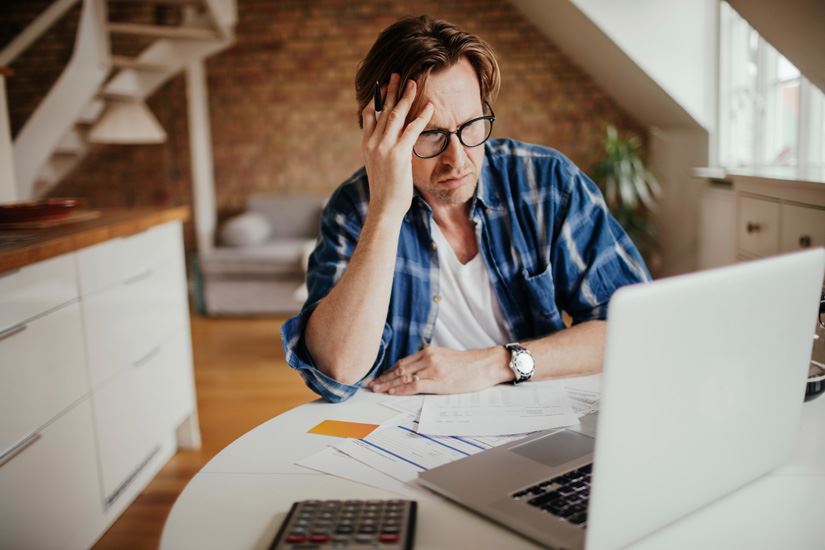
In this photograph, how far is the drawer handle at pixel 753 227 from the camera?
252 cm

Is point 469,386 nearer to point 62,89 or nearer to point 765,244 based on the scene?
point 765,244

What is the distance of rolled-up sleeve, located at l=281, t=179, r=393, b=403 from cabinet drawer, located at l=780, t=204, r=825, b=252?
4.30 feet

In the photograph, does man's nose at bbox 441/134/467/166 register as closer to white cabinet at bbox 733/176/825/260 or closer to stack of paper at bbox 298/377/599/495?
stack of paper at bbox 298/377/599/495

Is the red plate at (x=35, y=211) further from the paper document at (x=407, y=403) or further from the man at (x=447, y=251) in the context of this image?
the paper document at (x=407, y=403)

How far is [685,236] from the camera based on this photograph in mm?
5016

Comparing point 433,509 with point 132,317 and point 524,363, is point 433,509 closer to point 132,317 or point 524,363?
point 524,363

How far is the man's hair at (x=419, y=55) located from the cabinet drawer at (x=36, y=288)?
3.18 feet

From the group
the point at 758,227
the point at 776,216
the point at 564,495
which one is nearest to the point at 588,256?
the point at 564,495

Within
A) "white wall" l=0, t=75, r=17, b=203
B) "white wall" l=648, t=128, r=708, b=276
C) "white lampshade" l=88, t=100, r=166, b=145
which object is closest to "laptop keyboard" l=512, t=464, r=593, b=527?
"white wall" l=0, t=75, r=17, b=203

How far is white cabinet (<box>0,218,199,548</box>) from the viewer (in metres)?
1.69

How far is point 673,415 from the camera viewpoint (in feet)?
2.11

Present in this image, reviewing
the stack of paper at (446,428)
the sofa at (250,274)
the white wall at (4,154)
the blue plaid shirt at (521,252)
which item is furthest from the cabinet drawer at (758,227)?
the sofa at (250,274)

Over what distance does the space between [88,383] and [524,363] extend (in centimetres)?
146

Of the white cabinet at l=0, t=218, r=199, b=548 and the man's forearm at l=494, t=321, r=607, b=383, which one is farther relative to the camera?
the white cabinet at l=0, t=218, r=199, b=548
